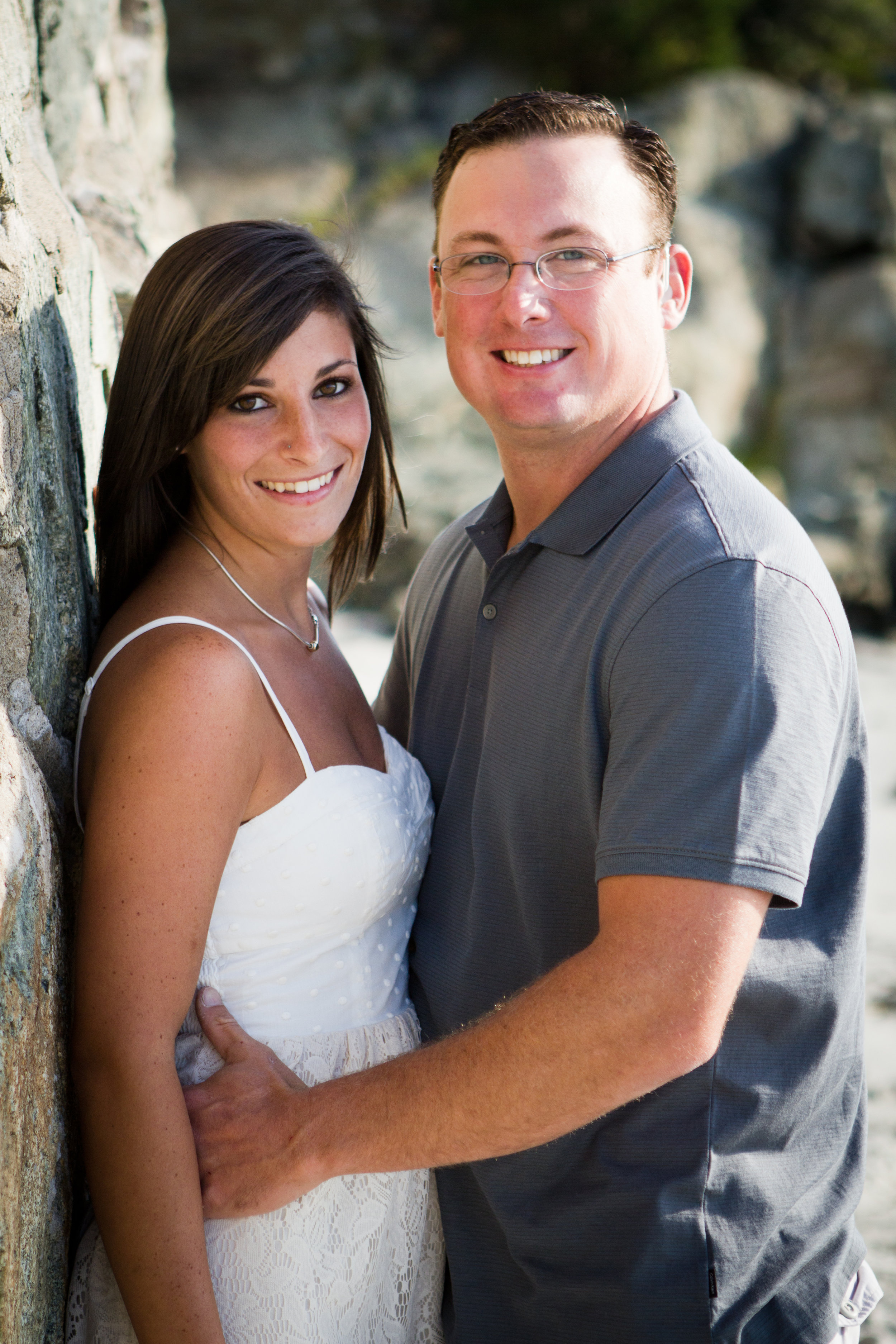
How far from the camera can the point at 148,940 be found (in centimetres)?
162

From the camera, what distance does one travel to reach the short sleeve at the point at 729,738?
1.48 meters

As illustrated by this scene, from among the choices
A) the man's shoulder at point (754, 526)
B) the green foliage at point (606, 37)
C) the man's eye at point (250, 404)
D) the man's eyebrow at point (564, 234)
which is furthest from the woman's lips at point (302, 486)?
the green foliage at point (606, 37)

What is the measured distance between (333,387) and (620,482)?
0.61m

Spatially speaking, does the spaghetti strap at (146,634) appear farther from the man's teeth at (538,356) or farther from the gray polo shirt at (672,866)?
the man's teeth at (538,356)

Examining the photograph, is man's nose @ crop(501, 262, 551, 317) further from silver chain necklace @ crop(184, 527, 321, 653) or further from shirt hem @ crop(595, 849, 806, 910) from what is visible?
shirt hem @ crop(595, 849, 806, 910)

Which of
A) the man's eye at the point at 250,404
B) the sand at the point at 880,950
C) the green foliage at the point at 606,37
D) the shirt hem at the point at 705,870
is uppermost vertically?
the green foliage at the point at 606,37

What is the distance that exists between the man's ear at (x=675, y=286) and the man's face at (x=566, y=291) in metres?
0.05

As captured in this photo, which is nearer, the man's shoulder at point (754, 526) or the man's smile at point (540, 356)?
the man's shoulder at point (754, 526)

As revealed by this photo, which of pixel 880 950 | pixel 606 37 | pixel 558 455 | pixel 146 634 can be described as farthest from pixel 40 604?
pixel 606 37

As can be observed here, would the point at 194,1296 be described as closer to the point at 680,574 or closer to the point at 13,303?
the point at 680,574

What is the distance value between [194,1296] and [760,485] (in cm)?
150

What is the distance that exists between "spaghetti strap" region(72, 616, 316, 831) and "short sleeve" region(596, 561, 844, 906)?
0.54m

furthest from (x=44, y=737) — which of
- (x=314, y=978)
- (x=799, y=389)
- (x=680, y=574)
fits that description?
(x=799, y=389)

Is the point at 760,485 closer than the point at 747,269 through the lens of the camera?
Yes
